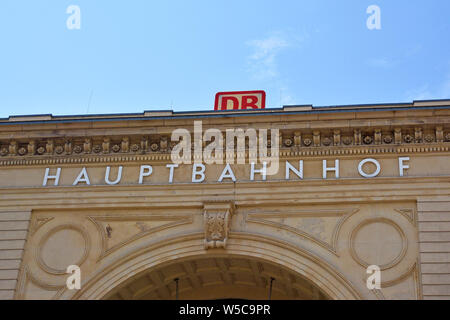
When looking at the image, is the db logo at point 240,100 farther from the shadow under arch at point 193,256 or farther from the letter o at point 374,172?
the shadow under arch at point 193,256

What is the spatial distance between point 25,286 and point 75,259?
4.64 ft

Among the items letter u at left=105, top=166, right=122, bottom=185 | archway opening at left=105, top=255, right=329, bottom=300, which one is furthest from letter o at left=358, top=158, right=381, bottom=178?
letter u at left=105, top=166, right=122, bottom=185

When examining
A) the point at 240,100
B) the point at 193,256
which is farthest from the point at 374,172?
the point at 193,256

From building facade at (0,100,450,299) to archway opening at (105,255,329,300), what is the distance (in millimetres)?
59

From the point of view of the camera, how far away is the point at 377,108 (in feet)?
67.2

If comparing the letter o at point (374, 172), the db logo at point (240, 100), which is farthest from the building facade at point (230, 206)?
the db logo at point (240, 100)

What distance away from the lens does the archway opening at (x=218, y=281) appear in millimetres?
20359

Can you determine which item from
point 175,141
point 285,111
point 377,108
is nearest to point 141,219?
point 175,141

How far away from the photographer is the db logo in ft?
75.2

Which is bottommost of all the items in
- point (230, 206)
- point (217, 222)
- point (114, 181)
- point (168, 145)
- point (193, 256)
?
Result: point (193, 256)

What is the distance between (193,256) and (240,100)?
5.32 m

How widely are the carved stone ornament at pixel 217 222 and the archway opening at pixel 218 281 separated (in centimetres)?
46

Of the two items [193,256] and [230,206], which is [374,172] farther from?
[193,256]

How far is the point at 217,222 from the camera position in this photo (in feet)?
65.4
